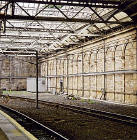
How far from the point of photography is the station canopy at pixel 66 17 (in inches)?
735

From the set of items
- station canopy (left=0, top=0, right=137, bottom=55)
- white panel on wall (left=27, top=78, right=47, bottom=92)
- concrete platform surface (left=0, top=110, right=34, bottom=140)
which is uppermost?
station canopy (left=0, top=0, right=137, bottom=55)

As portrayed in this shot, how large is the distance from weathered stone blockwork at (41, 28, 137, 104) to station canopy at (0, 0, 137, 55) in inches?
41.3

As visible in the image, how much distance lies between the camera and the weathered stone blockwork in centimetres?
2413

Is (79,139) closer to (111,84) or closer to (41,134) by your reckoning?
(41,134)

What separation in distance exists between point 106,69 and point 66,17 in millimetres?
9960

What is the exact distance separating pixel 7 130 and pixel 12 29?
1879 centimetres

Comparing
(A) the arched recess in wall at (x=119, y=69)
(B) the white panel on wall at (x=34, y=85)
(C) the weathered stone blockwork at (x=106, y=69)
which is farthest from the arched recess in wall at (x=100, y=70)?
(B) the white panel on wall at (x=34, y=85)

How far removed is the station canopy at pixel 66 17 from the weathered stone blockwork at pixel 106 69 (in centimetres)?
105

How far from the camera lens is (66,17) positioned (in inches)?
771

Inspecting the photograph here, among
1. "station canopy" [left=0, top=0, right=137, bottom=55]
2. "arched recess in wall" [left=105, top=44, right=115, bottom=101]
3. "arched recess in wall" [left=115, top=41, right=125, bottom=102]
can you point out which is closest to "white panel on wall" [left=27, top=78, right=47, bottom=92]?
"station canopy" [left=0, top=0, right=137, bottom=55]

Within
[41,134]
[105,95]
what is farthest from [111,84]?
[41,134]

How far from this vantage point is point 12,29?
93.5ft

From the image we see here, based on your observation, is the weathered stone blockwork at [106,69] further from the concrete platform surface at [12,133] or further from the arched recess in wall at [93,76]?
the concrete platform surface at [12,133]

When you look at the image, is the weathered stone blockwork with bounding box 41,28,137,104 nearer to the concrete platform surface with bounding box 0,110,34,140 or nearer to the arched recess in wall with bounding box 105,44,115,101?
the arched recess in wall with bounding box 105,44,115,101
